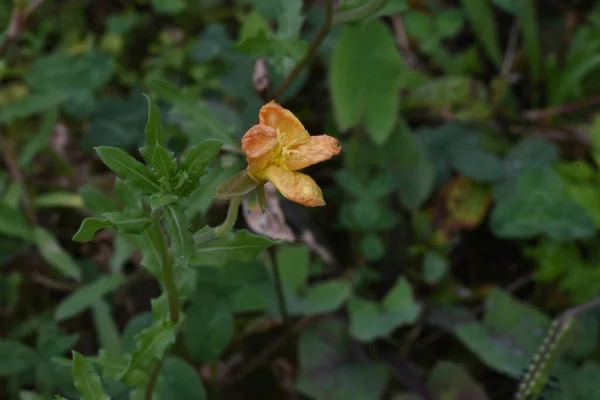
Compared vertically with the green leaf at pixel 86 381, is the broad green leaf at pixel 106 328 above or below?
below

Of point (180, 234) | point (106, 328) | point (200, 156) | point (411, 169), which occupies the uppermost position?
point (200, 156)

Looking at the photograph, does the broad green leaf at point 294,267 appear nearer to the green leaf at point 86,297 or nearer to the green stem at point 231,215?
the green leaf at point 86,297

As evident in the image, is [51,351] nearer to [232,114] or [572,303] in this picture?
[232,114]

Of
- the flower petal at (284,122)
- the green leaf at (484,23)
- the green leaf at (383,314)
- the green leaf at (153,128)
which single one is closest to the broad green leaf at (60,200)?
the green leaf at (383,314)

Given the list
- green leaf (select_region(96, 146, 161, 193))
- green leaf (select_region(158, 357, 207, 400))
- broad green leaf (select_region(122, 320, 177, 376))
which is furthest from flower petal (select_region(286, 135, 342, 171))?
green leaf (select_region(158, 357, 207, 400))

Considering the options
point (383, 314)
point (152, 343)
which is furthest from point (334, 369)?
point (152, 343)

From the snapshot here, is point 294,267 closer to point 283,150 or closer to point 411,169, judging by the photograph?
point 411,169

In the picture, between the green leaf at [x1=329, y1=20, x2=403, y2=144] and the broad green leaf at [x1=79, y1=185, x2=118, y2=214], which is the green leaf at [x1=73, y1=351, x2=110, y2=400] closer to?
the broad green leaf at [x1=79, y1=185, x2=118, y2=214]
